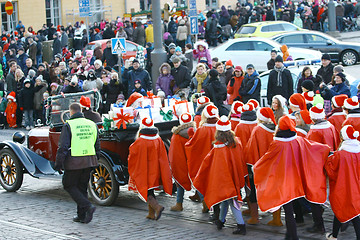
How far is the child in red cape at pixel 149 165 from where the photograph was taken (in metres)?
10.8

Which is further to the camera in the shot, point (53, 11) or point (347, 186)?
point (53, 11)

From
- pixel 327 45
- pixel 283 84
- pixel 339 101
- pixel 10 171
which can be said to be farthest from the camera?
pixel 327 45

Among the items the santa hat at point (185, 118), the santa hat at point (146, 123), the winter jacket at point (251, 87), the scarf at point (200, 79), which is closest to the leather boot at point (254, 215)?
the santa hat at point (185, 118)

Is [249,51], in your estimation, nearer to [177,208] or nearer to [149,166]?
[177,208]

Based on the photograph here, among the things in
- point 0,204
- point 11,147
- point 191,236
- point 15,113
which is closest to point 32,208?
point 0,204

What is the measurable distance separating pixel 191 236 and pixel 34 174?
13.4 feet

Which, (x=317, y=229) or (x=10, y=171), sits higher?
(x=10, y=171)

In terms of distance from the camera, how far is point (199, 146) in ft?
35.6

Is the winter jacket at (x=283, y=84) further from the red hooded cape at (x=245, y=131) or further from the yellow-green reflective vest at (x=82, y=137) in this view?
the yellow-green reflective vest at (x=82, y=137)

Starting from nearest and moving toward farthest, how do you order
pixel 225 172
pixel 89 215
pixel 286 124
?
pixel 286 124
pixel 225 172
pixel 89 215

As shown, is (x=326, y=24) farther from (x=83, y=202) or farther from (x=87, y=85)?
(x=83, y=202)

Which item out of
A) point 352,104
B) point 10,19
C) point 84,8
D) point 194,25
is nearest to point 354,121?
point 352,104

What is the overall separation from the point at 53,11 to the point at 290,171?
36.8m

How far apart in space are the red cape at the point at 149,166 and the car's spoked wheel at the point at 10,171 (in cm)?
297
